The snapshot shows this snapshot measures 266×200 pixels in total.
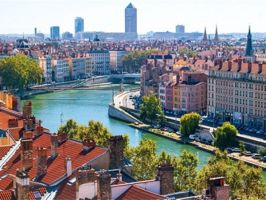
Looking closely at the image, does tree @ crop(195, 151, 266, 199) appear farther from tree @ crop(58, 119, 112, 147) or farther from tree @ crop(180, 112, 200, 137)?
tree @ crop(180, 112, 200, 137)

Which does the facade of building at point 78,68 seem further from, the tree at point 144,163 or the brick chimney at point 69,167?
the brick chimney at point 69,167

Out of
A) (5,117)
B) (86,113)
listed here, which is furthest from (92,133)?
(86,113)

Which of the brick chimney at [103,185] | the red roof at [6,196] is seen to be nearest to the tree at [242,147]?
the red roof at [6,196]

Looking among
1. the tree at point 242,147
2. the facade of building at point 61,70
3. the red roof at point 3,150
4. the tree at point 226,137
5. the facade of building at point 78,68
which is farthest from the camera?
the facade of building at point 78,68

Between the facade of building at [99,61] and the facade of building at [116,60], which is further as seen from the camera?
the facade of building at [116,60]

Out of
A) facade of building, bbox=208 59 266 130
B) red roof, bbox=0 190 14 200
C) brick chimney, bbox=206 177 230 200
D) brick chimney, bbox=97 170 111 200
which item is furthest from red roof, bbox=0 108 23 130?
facade of building, bbox=208 59 266 130

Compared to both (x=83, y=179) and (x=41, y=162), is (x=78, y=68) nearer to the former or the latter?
(x=41, y=162)

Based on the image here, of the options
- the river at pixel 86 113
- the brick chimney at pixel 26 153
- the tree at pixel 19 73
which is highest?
the brick chimney at pixel 26 153
